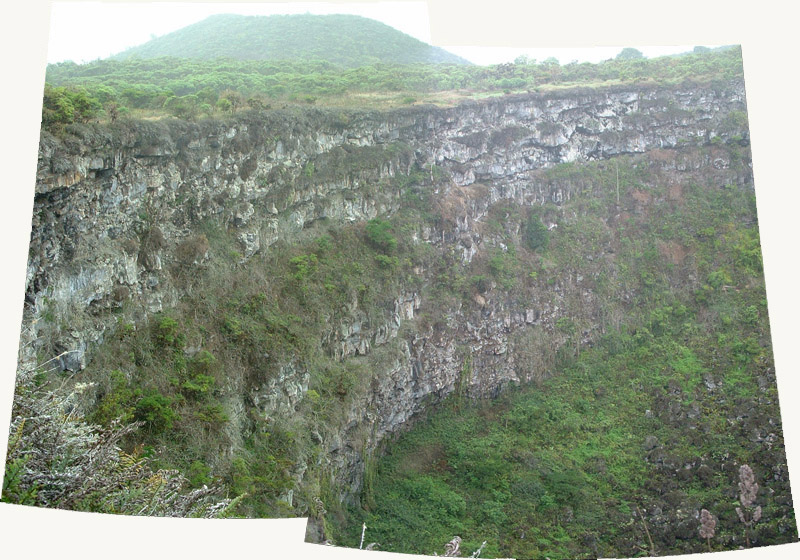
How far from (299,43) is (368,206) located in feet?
22.9

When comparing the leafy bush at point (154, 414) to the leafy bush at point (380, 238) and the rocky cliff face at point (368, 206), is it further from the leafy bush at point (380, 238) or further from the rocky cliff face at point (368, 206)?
the leafy bush at point (380, 238)

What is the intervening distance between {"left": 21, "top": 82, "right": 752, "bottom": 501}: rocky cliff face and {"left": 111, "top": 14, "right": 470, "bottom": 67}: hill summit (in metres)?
2.52

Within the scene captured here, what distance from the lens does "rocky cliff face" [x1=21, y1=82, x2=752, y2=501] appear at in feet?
30.9

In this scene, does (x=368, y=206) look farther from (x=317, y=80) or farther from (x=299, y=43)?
(x=299, y=43)

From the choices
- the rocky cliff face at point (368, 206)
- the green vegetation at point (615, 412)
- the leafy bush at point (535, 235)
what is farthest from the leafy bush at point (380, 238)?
the leafy bush at point (535, 235)

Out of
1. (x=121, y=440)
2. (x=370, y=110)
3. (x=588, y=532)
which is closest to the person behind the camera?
(x=121, y=440)

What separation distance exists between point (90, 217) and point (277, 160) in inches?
180

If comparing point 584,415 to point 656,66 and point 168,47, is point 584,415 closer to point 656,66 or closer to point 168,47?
point 656,66

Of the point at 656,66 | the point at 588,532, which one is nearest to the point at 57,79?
the point at 588,532

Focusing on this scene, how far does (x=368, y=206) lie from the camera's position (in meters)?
15.1

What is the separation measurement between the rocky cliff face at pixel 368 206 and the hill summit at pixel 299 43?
2.52 meters

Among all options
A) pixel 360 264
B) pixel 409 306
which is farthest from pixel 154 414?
pixel 409 306

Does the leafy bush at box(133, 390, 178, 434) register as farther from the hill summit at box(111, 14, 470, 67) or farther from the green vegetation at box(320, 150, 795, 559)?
the hill summit at box(111, 14, 470, 67)

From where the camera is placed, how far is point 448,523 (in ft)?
36.4
